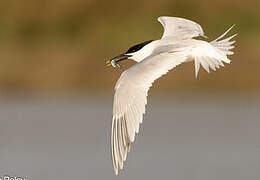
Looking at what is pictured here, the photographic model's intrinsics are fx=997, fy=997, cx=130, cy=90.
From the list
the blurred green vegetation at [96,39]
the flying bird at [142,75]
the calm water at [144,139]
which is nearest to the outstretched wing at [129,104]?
the flying bird at [142,75]

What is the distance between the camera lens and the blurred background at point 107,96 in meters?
8.88

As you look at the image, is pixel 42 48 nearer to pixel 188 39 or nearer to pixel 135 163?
pixel 135 163

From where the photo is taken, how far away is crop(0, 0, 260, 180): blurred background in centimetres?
888

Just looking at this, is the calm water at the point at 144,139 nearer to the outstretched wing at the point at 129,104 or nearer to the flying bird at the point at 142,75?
the flying bird at the point at 142,75

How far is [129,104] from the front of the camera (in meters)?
5.89

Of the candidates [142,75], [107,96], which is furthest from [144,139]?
[142,75]

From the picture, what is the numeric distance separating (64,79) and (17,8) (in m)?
1.84

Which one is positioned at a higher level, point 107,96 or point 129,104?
point 129,104

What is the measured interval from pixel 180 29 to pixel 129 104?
1.48m

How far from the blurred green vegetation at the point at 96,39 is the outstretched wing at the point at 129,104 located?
19.6ft

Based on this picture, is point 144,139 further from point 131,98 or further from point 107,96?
point 131,98

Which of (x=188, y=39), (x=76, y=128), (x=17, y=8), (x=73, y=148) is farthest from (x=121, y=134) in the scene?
(x=17, y=8)

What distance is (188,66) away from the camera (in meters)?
12.1

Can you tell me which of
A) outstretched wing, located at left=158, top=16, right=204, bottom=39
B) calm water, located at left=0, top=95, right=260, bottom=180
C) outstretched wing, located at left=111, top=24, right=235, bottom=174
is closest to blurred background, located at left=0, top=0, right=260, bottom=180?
calm water, located at left=0, top=95, right=260, bottom=180
